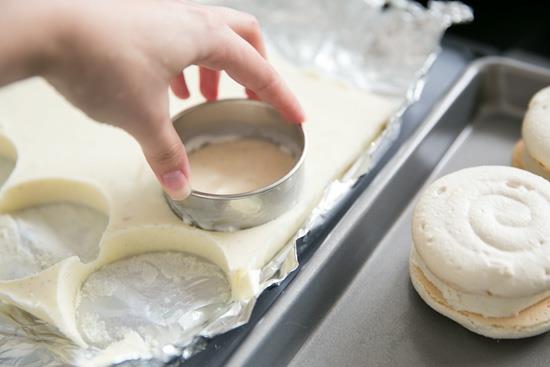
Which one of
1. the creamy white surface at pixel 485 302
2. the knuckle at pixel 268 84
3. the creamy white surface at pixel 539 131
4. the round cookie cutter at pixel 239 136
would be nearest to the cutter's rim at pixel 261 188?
the round cookie cutter at pixel 239 136

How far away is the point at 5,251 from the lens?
1.16 metres

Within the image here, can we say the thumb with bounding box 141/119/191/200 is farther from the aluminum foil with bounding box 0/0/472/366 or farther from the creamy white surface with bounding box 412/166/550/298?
the creamy white surface with bounding box 412/166/550/298

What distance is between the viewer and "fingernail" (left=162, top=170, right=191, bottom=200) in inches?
36.9

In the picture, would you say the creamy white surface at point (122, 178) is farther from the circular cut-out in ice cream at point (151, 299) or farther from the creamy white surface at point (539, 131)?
the creamy white surface at point (539, 131)

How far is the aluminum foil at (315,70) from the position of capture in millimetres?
974

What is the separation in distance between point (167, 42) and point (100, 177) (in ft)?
1.45

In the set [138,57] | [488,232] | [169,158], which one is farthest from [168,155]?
[488,232]

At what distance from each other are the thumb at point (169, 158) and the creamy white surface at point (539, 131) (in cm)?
64

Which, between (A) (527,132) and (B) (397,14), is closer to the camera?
(A) (527,132)

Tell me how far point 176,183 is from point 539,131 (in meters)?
0.67

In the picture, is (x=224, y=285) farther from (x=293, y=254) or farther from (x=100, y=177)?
(x=100, y=177)

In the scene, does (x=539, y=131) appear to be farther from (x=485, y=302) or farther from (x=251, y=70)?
(x=251, y=70)

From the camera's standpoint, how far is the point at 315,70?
150 cm

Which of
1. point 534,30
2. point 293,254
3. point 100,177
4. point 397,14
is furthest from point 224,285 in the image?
point 534,30
